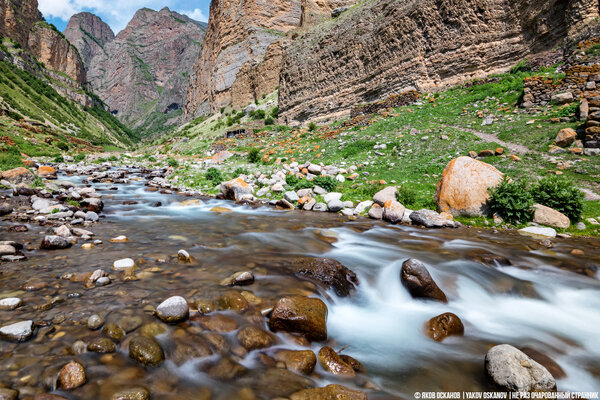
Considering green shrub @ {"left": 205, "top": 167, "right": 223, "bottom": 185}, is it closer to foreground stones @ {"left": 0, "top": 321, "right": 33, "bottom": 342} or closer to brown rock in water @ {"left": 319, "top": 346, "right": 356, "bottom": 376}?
foreground stones @ {"left": 0, "top": 321, "right": 33, "bottom": 342}

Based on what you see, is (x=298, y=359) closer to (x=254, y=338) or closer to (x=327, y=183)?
(x=254, y=338)

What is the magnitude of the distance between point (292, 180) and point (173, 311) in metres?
9.70

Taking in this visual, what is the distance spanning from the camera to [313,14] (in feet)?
126

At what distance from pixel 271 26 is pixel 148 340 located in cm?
7035

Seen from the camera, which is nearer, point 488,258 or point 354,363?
point 354,363

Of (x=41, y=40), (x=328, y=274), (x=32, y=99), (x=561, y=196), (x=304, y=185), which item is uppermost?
(x=41, y=40)

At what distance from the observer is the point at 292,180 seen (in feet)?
40.5

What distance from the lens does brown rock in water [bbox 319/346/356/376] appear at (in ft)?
8.75

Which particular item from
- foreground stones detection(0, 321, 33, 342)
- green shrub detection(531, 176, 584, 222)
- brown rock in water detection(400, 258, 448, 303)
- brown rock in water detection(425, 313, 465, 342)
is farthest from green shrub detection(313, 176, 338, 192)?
foreground stones detection(0, 321, 33, 342)

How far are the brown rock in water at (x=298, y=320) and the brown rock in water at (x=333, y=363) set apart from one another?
30cm

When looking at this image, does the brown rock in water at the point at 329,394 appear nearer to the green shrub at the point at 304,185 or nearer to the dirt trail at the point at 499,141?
the green shrub at the point at 304,185

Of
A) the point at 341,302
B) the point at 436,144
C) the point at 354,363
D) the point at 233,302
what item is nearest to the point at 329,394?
the point at 354,363

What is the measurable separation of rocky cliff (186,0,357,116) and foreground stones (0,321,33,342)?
4569 cm

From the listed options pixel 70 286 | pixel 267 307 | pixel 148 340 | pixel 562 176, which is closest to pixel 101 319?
pixel 148 340
